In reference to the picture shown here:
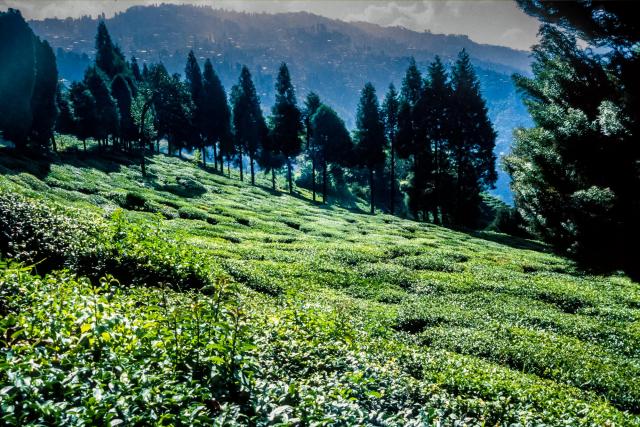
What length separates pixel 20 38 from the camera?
4875 centimetres

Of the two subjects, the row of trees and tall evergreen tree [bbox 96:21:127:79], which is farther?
tall evergreen tree [bbox 96:21:127:79]

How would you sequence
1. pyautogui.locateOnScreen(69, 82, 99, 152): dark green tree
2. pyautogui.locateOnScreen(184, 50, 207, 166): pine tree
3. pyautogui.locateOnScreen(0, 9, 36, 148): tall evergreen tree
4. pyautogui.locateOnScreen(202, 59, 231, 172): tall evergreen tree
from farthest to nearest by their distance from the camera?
1. pyautogui.locateOnScreen(184, 50, 207, 166): pine tree
2. pyautogui.locateOnScreen(202, 59, 231, 172): tall evergreen tree
3. pyautogui.locateOnScreen(69, 82, 99, 152): dark green tree
4. pyautogui.locateOnScreen(0, 9, 36, 148): tall evergreen tree

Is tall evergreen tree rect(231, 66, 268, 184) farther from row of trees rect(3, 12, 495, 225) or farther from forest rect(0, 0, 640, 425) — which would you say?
forest rect(0, 0, 640, 425)

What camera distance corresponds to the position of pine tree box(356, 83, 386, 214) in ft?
193

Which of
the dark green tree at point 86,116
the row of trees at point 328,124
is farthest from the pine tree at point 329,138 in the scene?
the dark green tree at point 86,116

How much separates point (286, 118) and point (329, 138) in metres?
7.89

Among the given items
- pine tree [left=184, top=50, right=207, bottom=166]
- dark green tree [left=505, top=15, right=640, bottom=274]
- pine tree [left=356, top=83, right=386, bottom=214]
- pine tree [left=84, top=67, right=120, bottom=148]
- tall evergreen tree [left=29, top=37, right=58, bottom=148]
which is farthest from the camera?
pine tree [left=184, top=50, right=207, bottom=166]

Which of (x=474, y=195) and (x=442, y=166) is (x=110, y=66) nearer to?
(x=442, y=166)

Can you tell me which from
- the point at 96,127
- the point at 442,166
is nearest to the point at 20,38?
the point at 96,127

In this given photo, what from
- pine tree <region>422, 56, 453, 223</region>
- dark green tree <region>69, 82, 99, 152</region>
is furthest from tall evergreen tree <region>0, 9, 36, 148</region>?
pine tree <region>422, 56, 453, 223</region>

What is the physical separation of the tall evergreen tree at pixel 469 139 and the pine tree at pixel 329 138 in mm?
18238

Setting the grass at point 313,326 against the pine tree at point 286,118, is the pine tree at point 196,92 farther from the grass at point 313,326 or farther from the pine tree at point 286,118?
the grass at point 313,326

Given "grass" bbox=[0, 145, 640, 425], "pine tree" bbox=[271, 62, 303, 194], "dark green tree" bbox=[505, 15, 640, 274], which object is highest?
"pine tree" bbox=[271, 62, 303, 194]

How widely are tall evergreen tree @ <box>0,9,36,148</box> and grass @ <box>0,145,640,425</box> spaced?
52.5 feet
